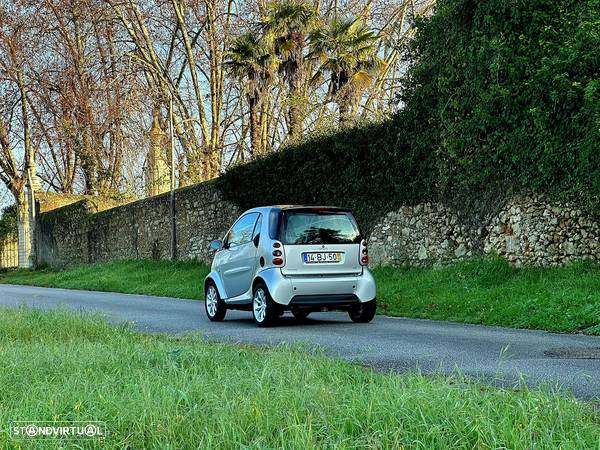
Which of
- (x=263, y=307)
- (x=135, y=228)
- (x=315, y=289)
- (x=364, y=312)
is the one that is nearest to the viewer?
(x=315, y=289)

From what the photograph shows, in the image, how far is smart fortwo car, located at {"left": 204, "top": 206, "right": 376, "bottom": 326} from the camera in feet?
38.9

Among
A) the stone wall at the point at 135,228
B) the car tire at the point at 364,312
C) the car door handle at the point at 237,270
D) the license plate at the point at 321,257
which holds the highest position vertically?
the stone wall at the point at 135,228

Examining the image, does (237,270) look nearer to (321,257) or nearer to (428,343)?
(321,257)

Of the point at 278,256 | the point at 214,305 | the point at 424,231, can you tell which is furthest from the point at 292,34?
the point at 278,256

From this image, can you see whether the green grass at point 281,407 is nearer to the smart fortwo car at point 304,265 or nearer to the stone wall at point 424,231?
the smart fortwo car at point 304,265

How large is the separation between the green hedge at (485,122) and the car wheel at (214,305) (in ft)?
20.3

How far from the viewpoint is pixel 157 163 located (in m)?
38.3

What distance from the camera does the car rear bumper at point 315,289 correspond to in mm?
11766

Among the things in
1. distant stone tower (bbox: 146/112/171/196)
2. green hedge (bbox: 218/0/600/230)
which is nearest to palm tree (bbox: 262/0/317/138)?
distant stone tower (bbox: 146/112/171/196)

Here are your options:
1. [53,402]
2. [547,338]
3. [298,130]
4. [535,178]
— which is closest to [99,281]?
[298,130]

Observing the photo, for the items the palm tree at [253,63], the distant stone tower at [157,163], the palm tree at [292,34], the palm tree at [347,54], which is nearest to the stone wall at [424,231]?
the distant stone tower at [157,163]

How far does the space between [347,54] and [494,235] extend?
50.3 feet

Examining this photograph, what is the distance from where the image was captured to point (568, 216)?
1442 centimetres

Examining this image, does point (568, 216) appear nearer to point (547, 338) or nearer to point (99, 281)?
point (547, 338)
